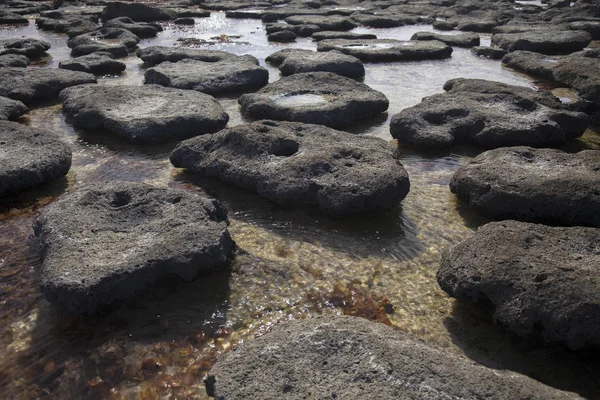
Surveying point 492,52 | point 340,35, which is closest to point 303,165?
point 492,52

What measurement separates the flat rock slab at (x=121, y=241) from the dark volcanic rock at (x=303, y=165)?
92cm

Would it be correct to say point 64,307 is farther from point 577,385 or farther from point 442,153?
point 442,153

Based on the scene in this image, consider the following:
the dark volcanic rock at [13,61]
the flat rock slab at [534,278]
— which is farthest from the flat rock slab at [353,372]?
the dark volcanic rock at [13,61]

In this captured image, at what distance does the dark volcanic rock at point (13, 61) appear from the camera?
10.8 meters

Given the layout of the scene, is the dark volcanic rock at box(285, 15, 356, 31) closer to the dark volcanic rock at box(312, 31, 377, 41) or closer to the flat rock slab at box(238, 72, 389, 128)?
the dark volcanic rock at box(312, 31, 377, 41)

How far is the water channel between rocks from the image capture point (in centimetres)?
359

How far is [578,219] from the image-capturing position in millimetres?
5203

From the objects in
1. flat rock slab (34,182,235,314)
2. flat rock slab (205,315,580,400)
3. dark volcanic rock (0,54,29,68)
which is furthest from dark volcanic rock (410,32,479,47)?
flat rock slab (205,315,580,400)

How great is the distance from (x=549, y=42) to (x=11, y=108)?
1163 centimetres

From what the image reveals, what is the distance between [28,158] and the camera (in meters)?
6.07

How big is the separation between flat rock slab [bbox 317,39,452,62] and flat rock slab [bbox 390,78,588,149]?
4.14 m

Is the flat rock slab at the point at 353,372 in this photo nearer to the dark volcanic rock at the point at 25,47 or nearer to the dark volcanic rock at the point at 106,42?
the dark volcanic rock at the point at 106,42

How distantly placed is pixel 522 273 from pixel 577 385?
831 millimetres

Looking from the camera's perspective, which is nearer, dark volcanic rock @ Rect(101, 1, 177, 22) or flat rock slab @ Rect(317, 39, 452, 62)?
flat rock slab @ Rect(317, 39, 452, 62)
